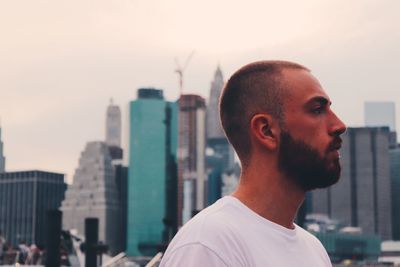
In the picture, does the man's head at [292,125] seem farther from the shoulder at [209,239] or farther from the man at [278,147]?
the shoulder at [209,239]

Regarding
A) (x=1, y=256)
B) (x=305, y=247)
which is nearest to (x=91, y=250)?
(x=1, y=256)

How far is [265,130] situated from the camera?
3346mm

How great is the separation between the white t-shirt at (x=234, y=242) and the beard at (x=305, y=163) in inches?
9.4

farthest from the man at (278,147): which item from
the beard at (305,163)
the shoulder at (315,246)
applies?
the shoulder at (315,246)

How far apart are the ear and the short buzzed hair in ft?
0.08

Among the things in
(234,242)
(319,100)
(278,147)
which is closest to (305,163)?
(278,147)

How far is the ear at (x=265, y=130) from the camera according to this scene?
11.0ft

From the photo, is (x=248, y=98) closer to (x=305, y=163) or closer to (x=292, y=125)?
(x=292, y=125)

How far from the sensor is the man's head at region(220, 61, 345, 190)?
131 inches

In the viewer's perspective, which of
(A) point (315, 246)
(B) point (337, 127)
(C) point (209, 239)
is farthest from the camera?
(A) point (315, 246)

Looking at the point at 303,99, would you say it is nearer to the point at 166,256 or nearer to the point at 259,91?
the point at 259,91

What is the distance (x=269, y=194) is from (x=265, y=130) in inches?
10.7

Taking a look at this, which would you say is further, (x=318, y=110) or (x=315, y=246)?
(x=315, y=246)

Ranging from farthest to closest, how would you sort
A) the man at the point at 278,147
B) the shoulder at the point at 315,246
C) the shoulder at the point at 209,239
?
the shoulder at the point at 315,246
the man at the point at 278,147
the shoulder at the point at 209,239
